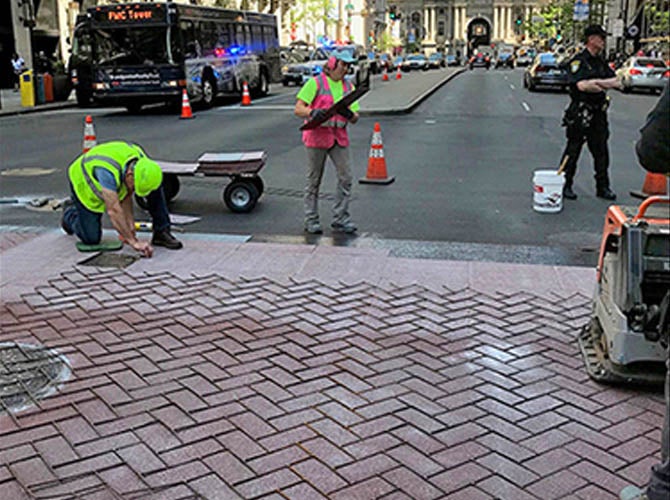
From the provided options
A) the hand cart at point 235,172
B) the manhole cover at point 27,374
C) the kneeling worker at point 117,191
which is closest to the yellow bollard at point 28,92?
the hand cart at point 235,172

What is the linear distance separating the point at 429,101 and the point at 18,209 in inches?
823

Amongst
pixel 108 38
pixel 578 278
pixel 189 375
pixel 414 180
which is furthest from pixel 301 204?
pixel 108 38

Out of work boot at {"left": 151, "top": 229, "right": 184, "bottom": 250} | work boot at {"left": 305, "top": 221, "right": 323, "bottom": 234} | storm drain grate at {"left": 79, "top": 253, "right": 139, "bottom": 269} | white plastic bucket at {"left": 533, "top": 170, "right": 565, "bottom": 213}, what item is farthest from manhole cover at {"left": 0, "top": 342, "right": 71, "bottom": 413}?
white plastic bucket at {"left": 533, "top": 170, "right": 565, "bottom": 213}

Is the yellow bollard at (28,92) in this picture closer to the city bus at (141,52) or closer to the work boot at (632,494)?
the city bus at (141,52)

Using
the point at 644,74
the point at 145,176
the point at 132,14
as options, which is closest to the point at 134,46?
the point at 132,14

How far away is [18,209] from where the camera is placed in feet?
31.4

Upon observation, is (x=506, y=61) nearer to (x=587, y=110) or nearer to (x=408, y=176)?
(x=408, y=176)

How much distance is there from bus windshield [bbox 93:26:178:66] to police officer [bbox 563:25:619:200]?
52.8 ft

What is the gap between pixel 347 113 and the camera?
298 inches

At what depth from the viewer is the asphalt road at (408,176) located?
26.8 feet

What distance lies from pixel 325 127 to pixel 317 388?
3713 mm

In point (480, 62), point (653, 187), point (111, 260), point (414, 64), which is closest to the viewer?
point (111, 260)

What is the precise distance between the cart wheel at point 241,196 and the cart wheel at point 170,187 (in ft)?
2.86

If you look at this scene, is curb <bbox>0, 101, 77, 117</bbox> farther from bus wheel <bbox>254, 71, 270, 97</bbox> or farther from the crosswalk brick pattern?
the crosswalk brick pattern
